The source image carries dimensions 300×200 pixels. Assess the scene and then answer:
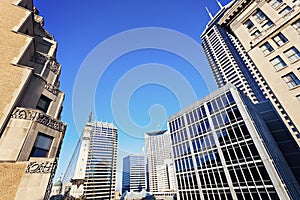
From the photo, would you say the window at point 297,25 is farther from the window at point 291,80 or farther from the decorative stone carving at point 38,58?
the decorative stone carving at point 38,58

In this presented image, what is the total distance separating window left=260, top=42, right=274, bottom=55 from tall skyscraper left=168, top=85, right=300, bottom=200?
35.6 feet

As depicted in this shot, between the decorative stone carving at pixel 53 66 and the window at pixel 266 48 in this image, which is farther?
the window at pixel 266 48

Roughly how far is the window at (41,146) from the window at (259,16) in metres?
37.8

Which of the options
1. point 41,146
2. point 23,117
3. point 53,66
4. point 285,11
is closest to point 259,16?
point 285,11

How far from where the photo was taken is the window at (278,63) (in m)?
20.9

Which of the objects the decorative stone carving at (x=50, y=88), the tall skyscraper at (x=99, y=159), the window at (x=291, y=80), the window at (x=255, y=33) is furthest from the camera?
the tall skyscraper at (x=99, y=159)

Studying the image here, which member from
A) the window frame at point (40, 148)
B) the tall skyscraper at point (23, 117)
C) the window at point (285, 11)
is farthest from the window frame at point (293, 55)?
the window frame at point (40, 148)

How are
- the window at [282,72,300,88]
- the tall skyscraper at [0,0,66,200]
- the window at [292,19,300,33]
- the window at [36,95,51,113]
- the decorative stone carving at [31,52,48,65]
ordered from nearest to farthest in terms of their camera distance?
the tall skyscraper at [0,0,66,200]
the window at [36,95,51,113]
the decorative stone carving at [31,52,48,65]
the window at [282,72,300,88]
the window at [292,19,300,33]

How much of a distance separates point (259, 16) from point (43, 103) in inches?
1493

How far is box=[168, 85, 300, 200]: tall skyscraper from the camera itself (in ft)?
78.4

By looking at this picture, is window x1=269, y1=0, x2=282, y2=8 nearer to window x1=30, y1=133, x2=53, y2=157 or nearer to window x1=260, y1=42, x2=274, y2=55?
window x1=260, y1=42, x2=274, y2=55

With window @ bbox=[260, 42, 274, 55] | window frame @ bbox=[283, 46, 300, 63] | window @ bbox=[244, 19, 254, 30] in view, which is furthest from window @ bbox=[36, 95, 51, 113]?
window @ bbox=[244, 19, 254, 30]

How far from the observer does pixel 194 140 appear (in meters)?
38.3

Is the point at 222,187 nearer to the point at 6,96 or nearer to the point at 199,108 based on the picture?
the point at 199,108
